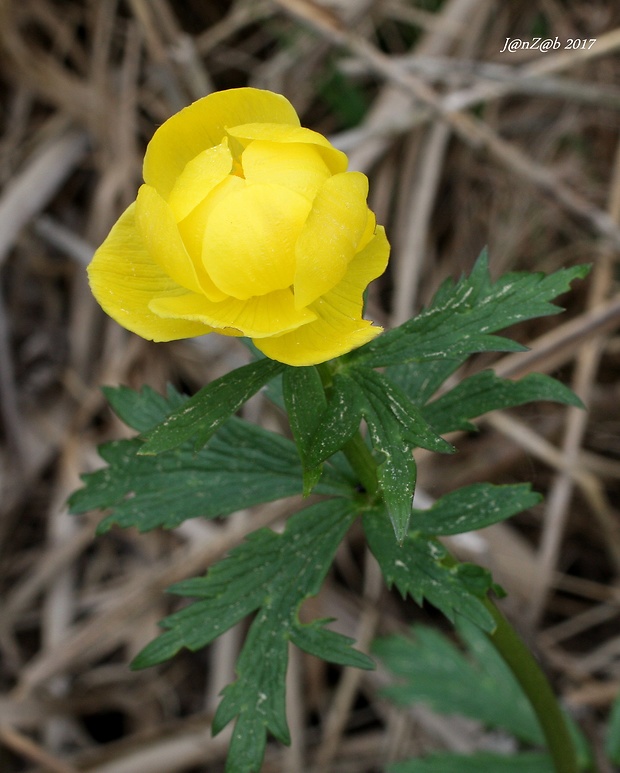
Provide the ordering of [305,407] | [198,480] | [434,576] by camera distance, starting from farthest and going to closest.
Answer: [198,480], [434,576], [305,407]

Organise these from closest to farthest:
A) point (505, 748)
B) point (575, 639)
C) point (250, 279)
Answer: point (250, 279) → point (505, 748) → point (575, 639)

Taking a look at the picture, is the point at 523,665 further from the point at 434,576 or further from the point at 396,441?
the point at 396,441

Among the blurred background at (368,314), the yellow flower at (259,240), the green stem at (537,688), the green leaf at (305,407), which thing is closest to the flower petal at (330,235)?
the yellow flower at (259,240)

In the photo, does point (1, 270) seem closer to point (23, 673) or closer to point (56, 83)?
point (56, 83)

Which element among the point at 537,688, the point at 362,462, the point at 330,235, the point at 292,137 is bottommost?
the point at 537,688

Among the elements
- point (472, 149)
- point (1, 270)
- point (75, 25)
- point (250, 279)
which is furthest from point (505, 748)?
point (75, 25)

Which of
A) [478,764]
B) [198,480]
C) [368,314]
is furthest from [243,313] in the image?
[368,314]
